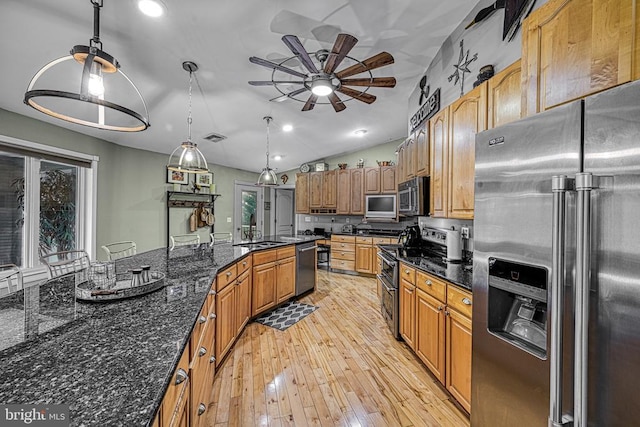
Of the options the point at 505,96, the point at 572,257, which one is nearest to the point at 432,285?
the point at 572,257

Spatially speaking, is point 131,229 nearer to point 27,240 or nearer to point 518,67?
point 27,240

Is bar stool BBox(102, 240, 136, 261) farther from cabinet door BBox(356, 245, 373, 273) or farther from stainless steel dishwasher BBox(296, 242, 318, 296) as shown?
cabinet door BBox(356, 245, 373, 273)

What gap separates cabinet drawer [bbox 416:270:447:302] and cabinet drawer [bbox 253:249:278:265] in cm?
178

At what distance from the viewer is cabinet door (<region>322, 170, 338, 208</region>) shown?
20.2 ft

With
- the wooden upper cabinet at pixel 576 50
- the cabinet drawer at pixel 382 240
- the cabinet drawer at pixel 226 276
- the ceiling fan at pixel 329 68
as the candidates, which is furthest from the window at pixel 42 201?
the cabinet drawer at pixel 382 240

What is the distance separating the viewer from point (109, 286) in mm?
1426

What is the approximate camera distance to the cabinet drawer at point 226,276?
2.14 m

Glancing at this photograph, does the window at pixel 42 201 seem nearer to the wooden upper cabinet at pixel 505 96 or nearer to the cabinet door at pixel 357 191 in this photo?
the wooden upper cabinet at pixel 505 96

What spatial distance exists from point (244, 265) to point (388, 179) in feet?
12.3

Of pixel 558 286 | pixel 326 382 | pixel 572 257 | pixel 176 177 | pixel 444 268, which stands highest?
pixel 176 177

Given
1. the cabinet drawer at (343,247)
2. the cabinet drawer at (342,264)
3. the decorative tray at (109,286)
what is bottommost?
the cabinet drawer at (342,264)

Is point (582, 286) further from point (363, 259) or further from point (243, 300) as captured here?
point (363, 259)

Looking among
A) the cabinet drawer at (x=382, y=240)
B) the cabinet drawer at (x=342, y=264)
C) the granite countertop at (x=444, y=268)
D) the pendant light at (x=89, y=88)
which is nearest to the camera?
the pendant light at (x=89, y=88)

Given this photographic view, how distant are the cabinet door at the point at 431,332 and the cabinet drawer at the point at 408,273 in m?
0.12
